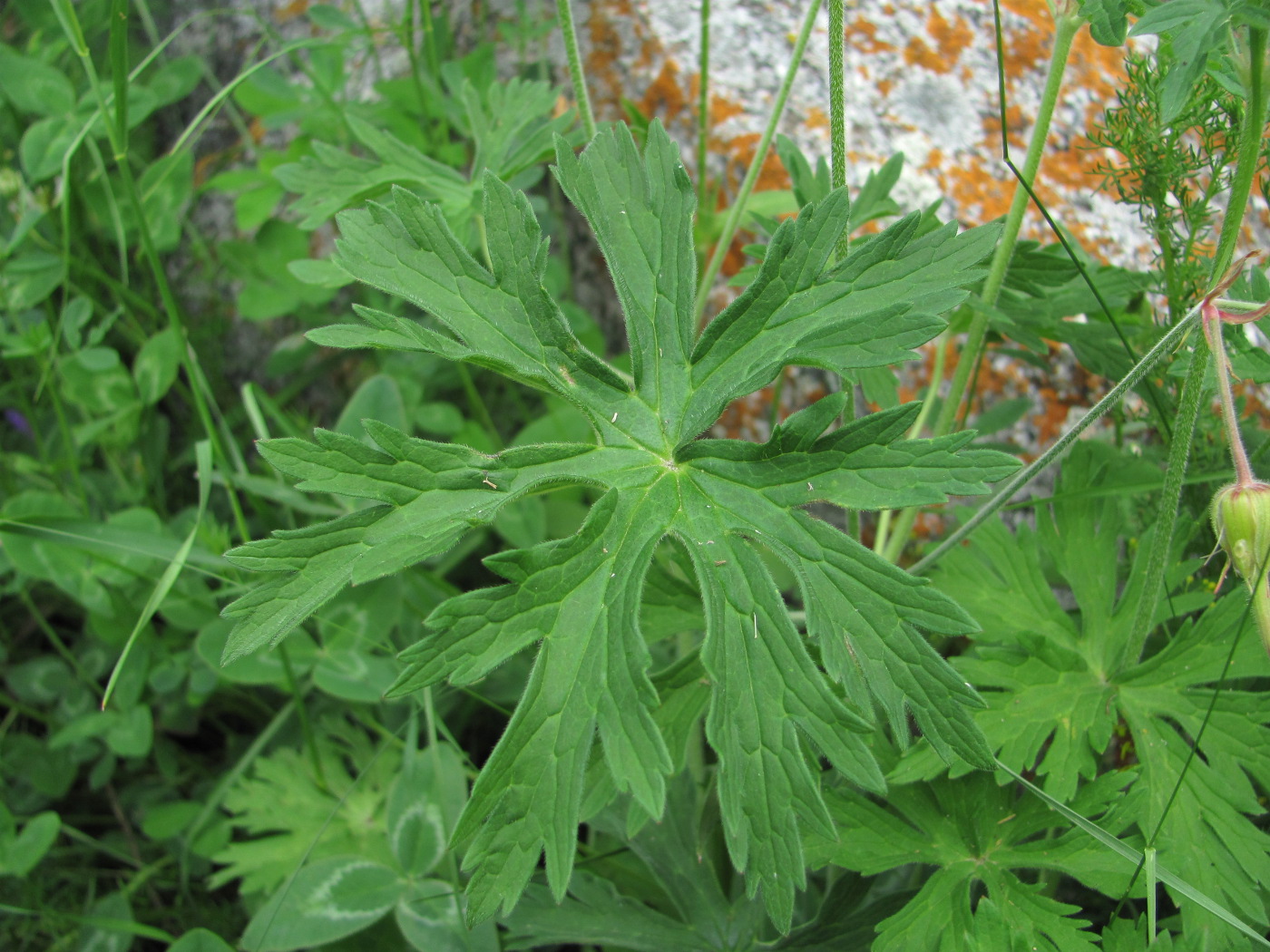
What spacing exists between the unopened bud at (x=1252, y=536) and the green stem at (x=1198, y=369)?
8 centimetres

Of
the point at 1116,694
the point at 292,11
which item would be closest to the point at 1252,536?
the point at 1116,694

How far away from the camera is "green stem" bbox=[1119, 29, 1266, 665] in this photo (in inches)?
44.3

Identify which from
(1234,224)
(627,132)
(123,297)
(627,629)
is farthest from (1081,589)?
(123,297)

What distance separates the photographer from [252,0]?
3.13 meters

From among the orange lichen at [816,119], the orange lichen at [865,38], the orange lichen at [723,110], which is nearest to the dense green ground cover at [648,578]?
the orange lichen at [723,110]

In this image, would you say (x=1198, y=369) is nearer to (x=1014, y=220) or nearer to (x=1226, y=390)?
(x=1226, y=390)

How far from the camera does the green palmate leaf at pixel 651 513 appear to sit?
3.62ft

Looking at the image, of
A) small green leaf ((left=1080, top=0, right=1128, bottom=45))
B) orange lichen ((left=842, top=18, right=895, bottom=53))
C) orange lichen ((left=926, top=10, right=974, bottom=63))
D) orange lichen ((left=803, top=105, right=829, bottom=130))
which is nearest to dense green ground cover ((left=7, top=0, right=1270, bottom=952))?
small green leaf ((left=1080, top=0, right=1128, bottom=45))

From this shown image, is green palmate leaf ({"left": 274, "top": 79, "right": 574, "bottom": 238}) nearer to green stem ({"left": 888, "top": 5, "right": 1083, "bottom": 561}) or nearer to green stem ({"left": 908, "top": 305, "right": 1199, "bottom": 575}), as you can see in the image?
green stem ({"left": 888, "top": 5, "right": 1083, "bottom": 561})

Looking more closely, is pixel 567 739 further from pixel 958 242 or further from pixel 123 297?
pixel 123 297

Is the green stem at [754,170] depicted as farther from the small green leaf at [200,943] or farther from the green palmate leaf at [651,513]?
the small green leaf at [200,943]

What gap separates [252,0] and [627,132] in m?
2.42

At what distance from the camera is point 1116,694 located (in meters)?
1.46

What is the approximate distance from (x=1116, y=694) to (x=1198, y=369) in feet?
1.64
